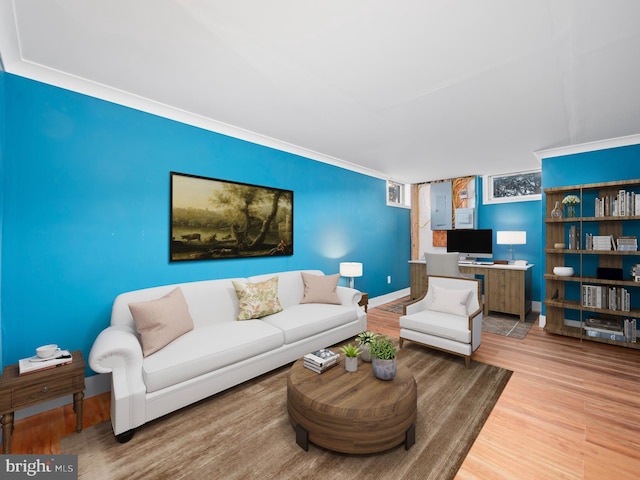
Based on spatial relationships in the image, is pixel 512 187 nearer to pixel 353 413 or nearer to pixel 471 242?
pixel 471 242

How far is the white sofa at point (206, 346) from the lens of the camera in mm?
1983

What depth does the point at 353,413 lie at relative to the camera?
1.74 meters

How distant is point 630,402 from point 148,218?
452 centimetres

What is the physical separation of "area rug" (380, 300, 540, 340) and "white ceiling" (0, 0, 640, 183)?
2686 mm

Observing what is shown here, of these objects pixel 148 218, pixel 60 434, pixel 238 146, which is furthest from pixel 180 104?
pixel 60 434

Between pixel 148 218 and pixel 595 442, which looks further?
pixel 148 218

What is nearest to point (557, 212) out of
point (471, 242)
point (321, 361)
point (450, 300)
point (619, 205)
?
point (619, 205)

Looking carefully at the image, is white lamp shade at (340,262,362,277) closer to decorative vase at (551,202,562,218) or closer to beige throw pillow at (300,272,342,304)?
beige throw pillow at (300,272,342,304)

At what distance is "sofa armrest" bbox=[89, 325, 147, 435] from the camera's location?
1.91 m

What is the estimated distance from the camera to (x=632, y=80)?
2.33 m

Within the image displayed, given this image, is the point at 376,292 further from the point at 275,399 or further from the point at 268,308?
the point at 275,399

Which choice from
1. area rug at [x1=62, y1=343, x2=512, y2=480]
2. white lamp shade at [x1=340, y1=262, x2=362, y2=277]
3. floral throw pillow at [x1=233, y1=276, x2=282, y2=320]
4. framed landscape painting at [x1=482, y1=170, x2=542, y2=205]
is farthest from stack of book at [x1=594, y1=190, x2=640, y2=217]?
floral throw pillow at [x1=233, y1=276, x2=282, y2=320]

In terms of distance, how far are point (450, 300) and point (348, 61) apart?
281cm

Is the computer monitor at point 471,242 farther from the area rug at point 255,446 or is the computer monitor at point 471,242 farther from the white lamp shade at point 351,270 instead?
the area rug at point 255,446
